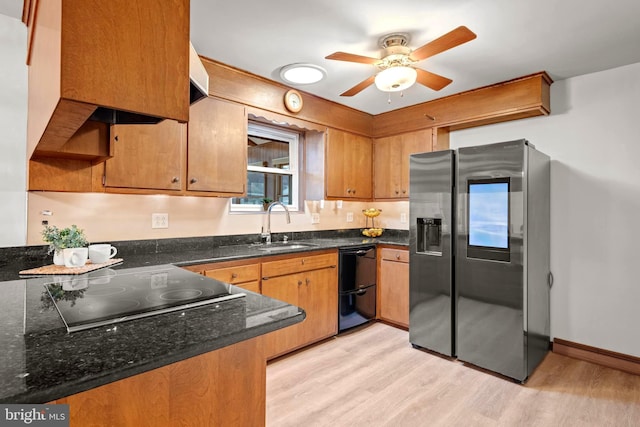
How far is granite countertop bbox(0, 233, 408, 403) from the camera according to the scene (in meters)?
0.65

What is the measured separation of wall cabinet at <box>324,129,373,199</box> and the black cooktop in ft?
7.38

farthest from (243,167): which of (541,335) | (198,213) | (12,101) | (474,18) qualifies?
(541,335)

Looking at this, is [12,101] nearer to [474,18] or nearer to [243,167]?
[243,167]

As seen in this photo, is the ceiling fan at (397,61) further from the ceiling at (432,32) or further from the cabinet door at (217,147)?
the cabinet door at (217,147)

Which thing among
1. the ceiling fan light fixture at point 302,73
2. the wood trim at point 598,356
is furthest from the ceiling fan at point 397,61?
the wood trim at point 598,356

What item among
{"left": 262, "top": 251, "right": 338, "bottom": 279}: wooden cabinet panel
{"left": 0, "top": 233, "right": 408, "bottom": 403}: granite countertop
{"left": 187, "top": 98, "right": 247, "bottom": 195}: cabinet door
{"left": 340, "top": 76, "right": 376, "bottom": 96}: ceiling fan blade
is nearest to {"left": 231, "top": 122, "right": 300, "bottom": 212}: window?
{"left": 187, "top": 98, "right": 247, "bottom": 195}: cabinet door

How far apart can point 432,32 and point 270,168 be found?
1.96 metres

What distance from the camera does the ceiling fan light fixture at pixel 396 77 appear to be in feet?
7.32

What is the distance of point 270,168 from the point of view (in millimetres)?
3541

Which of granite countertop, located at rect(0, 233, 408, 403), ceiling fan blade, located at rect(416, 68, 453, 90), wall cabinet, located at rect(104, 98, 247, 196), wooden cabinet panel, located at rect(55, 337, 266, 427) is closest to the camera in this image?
granite countertop, located at rect(0, 233, 408, 403)

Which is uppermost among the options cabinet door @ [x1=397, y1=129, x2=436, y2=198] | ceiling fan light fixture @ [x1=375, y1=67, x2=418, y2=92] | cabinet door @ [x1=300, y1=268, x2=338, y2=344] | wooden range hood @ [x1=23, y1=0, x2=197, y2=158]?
ceiling fan light fixture @ [x1=375, y1=67, x2=418, y2=92]

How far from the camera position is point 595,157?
111 inches

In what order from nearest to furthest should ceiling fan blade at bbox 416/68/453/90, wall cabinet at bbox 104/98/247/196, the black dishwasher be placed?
wall cabinet at bbox 104/98/247/196 < ceiling fan blade at bbox 416/68/453/90 < the black dishwasher

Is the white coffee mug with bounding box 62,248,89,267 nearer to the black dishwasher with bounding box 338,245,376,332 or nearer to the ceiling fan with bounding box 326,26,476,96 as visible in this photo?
the ceiling fan with bounding box 326,26,476,96
